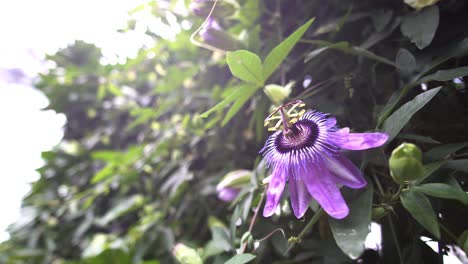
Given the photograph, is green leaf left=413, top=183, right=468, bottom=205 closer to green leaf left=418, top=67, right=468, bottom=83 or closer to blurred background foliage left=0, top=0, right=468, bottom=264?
blurred background foliage left=0, top=0, right=468, bottom=264

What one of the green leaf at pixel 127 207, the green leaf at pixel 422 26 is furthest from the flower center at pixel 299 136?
the green leaf at pixel 127 207

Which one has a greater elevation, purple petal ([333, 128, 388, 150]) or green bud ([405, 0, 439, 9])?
green bud ([405, 0, 439, 9])

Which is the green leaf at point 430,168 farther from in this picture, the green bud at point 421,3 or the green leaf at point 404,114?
the green bud at point 421,3

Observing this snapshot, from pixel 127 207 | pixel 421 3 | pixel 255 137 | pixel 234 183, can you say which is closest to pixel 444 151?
pixel 421 3

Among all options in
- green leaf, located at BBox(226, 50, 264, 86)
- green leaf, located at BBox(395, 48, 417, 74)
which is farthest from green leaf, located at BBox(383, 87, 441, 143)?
green leaf, located at BBox(226, 50, 264, 86)

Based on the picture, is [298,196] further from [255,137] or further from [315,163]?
[255,137]

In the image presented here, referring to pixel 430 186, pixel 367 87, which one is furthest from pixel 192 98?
pixel 430 186

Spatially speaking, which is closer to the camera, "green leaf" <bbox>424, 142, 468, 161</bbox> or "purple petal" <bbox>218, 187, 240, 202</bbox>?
"green leaf" <bbox>424, 142, 468, 161</bbox>
